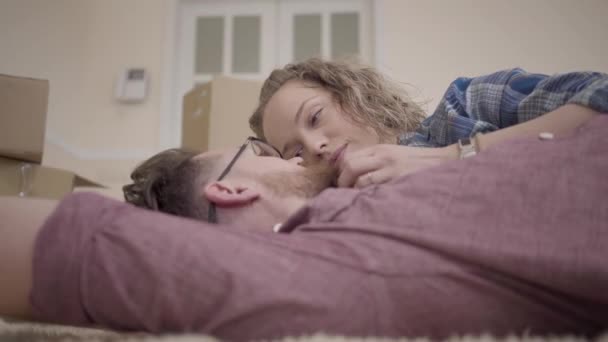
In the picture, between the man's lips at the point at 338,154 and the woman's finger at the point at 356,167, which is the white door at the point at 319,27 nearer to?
the man's lips at the point at 338,154

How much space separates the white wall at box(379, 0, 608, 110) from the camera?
2.65 metres

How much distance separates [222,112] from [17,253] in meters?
1.58

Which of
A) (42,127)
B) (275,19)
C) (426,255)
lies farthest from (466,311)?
(275,19)

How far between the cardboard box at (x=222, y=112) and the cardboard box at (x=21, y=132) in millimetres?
623

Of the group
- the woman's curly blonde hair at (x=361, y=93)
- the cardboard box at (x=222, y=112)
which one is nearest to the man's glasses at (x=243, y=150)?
the woman's curly blonde hair at (x=361, y=93)

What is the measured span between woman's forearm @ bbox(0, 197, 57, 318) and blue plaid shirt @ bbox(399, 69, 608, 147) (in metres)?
0.76

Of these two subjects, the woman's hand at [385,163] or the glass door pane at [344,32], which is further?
the glass door pane at [344,32]

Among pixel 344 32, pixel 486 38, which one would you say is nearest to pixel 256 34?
pixel 344 32

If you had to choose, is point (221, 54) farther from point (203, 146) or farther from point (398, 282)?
point (398, 282)

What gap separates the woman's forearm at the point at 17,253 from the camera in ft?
1.38

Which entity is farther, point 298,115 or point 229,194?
point 298,115

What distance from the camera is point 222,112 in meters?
1.95

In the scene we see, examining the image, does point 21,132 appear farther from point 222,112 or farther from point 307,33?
point 307,33

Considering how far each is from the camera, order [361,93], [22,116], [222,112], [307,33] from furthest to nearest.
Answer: [307,33] < [222,112] < [22,116] < [361,93]
